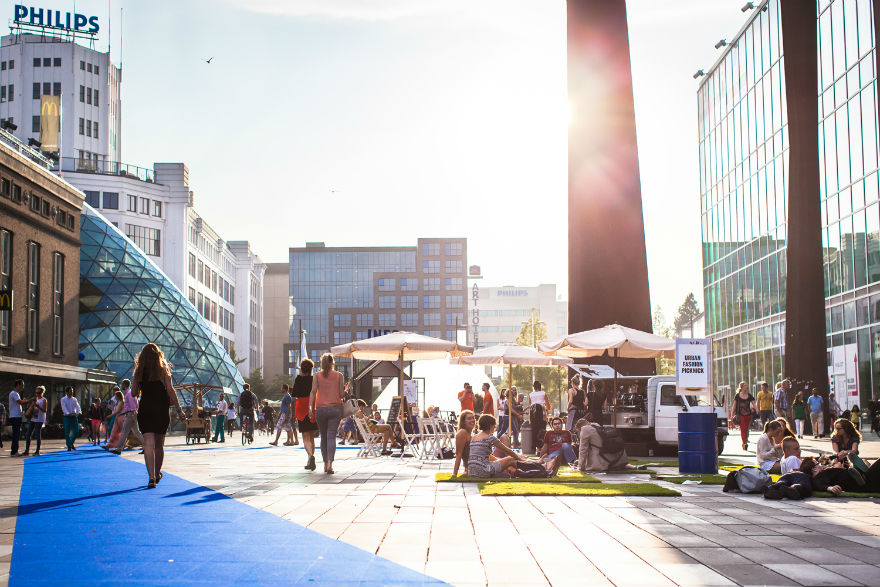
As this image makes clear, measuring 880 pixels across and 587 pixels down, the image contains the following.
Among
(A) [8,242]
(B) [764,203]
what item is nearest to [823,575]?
(A) [8,242]

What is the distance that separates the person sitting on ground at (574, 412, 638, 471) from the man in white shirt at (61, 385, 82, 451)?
1164 cm

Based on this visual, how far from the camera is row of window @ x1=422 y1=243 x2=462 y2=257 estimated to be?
13138 cm

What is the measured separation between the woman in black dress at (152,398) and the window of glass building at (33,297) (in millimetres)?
27872

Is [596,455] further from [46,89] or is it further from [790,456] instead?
[46,89]

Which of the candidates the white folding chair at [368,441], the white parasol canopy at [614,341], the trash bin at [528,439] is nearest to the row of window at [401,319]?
the trash bin at [528,439]

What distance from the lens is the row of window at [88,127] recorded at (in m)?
90.2

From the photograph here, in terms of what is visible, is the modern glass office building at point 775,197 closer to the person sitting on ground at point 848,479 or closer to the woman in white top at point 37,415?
the person sitting on ground at point 848,479

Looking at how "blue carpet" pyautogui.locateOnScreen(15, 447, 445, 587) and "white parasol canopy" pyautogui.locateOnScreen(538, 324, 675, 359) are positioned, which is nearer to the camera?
"blue carpet" pyautogui.locateOnScreen(15, 447, 445, 587)

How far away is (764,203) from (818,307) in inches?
782

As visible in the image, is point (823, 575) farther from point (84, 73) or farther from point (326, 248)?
point (326, 248)

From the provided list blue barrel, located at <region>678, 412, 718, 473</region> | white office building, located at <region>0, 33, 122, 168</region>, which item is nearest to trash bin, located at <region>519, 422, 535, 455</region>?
blue barrel, located at <region>678, 412, 718, 473</region>

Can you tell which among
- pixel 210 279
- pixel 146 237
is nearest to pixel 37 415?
pixel 146 237

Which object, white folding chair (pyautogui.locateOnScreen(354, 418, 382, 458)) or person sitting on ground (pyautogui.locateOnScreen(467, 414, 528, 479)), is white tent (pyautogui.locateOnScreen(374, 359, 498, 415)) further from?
person sitting on ground (pyautogui.locateOnScreen(467, 414, 528, 479))

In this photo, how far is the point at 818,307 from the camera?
1050 inches
